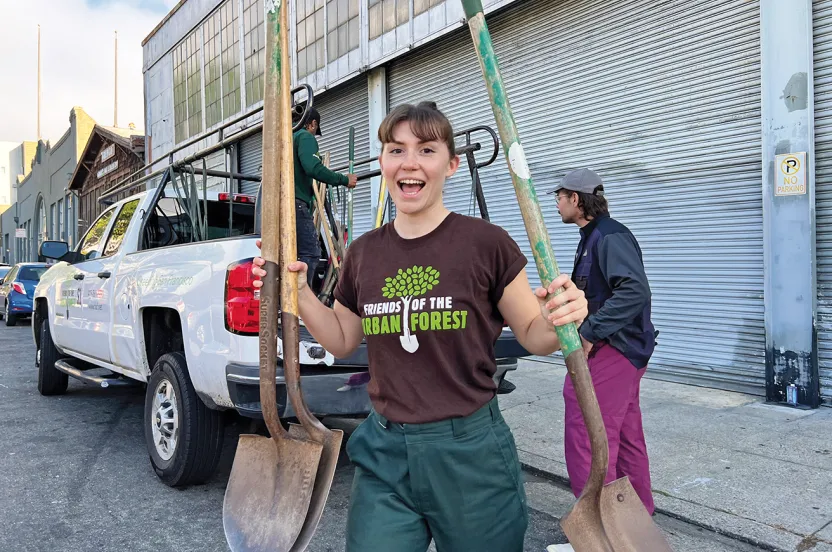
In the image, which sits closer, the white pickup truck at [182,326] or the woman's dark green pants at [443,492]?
the woman's dark green pants at [443,492]

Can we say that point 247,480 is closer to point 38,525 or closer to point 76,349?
point 38,525

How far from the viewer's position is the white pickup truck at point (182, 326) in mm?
3537

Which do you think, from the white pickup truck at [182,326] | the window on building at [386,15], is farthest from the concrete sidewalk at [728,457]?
the window on building at [386,15]

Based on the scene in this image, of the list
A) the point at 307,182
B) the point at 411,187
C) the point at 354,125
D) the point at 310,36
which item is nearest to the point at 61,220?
the point at 310,36

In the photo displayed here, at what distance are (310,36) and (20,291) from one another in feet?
31.4

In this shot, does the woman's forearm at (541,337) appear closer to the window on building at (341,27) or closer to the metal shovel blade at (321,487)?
the metal shovel blade at (321,487)

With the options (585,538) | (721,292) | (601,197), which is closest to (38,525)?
(585,538)

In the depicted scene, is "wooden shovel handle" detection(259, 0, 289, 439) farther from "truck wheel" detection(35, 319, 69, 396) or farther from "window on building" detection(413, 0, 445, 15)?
"window on building" detection(413, 0, 445, 15)

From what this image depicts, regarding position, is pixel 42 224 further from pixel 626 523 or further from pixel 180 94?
pixel 626 523

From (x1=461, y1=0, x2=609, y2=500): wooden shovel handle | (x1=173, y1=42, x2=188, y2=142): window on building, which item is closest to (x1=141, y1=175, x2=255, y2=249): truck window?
(x1=461, y1=0, x2=609, y2=500): wooden shovel handle

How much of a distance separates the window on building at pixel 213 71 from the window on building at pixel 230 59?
314mm

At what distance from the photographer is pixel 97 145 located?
29984 mm

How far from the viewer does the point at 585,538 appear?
169cm

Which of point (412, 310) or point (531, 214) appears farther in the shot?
point (412, 310)
